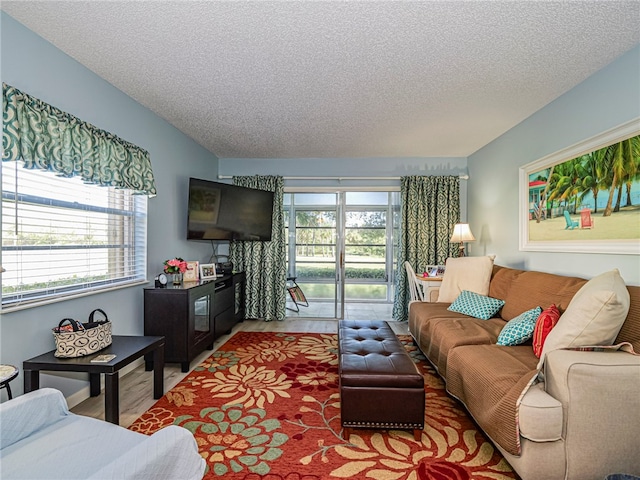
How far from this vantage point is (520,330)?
240 centimetres

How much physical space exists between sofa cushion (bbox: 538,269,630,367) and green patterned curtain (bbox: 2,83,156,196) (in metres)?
3.01

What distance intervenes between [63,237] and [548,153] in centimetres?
400

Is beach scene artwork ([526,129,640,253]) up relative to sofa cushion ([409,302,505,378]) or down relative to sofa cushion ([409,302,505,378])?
up

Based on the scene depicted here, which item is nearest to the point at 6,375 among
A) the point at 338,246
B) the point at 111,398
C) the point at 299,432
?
the point at 111,398

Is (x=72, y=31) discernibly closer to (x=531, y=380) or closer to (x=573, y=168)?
(x=531, y=380)

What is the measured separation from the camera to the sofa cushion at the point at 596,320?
5.69ft

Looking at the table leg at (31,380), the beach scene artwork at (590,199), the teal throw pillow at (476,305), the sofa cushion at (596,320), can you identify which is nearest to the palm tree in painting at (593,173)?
the beach scene artwork at (590,199)

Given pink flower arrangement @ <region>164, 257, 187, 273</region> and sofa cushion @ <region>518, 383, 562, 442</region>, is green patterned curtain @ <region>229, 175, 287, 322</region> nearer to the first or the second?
pink flower arrangement @ <region>164, 257, 187, 273</region>

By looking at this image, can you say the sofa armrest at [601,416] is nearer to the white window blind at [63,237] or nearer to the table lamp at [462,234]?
the table lamp at [462,234]

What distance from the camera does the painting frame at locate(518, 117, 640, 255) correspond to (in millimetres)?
2243

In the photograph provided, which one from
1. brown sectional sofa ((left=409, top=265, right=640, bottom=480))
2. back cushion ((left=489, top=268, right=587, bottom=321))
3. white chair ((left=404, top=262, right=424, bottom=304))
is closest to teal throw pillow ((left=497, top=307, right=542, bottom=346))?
back cushion ((left=489, top=268, right=587, bottom=321))

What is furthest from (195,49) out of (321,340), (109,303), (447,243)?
(447,243)

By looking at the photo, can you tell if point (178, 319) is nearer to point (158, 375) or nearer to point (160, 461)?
point (158, 375)

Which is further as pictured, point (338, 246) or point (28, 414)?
point (338, 246)
